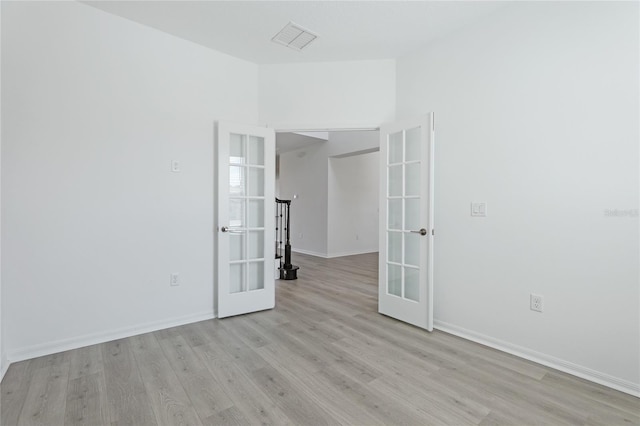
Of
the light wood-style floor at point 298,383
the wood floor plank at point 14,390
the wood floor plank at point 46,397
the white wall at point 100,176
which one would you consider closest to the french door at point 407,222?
the light wood-style floor at point 298,383

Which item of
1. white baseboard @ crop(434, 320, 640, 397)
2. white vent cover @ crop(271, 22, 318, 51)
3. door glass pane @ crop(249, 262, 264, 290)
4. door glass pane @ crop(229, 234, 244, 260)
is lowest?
white baseboard @ crop(434, 320, 640, 397)

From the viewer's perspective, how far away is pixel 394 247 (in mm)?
3396

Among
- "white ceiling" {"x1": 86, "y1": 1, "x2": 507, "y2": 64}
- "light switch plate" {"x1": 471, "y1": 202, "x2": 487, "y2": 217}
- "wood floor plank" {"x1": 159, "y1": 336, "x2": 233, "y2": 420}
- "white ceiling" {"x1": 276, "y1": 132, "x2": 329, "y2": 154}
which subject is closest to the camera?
"wood floor plank" {"x1": 159, "y1": 336, "x2": 233, "y2": 420}

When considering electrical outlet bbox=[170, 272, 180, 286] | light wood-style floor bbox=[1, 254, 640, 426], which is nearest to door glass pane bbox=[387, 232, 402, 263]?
light wood-style floor bbox=[1, 254, 640, 426]

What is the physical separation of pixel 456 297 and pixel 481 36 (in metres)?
2.35

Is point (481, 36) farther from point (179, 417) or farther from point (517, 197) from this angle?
point (179, 417)

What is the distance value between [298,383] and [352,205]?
6006mm

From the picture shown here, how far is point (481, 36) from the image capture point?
275cm

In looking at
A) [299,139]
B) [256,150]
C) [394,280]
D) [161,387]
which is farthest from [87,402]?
[299,139]

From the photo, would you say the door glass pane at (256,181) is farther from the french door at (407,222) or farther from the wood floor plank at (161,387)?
the wood floor plank at (161,387)

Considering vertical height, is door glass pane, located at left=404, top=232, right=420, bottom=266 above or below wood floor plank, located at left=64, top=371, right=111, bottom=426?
above

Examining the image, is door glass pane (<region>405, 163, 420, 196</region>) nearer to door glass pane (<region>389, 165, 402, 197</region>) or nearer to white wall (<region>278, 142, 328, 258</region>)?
door glass pane (<region>389, 165, 402, 197</region>)

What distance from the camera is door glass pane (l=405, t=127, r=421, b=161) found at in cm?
311

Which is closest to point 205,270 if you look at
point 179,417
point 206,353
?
point 206,353
